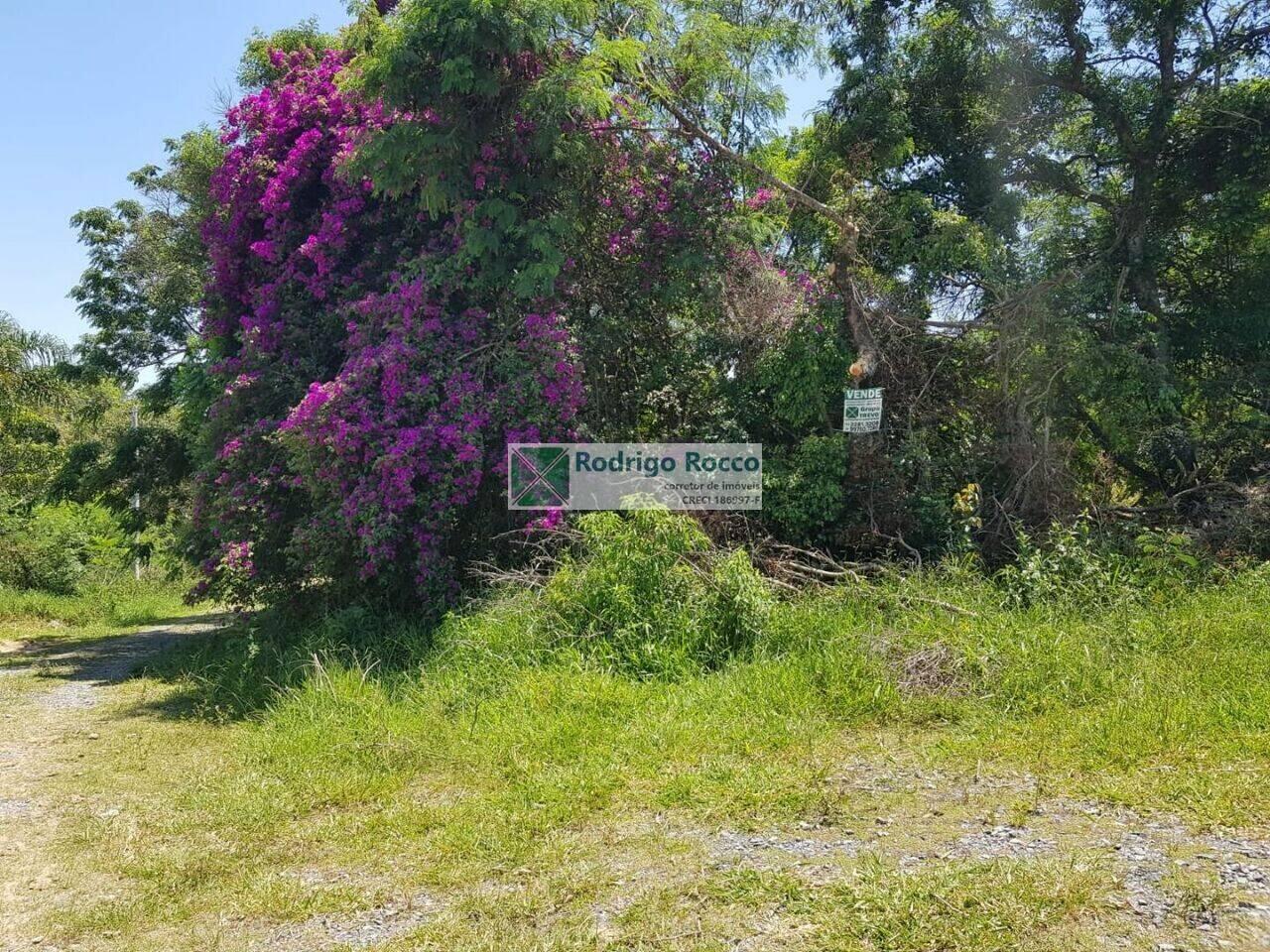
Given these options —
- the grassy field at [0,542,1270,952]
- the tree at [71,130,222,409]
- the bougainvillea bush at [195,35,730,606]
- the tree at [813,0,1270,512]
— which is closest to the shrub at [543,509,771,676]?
the grassy field at [0,542,1270,952]

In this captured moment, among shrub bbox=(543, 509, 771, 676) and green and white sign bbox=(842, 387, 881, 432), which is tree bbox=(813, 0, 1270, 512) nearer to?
green and white sign bbox=(842, 387, 881, 432)

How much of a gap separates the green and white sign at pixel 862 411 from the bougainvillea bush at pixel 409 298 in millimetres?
1825

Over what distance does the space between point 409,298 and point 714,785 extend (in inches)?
204

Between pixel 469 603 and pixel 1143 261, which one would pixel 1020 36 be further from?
pixel 469 603

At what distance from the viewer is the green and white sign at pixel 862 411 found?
7.87 meters

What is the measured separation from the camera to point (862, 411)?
7902mm

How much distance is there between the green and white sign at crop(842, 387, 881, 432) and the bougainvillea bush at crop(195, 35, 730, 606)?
5.99ft

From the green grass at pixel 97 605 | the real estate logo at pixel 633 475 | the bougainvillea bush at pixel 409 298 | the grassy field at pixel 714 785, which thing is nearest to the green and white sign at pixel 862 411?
the real estate logo at pixel 633 475

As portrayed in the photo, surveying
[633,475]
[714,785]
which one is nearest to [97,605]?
[633,475]

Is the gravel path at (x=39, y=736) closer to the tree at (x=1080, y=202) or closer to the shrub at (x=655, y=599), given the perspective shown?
the shrub at (x=655, y=599)

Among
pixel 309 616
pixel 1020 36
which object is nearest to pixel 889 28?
pixel 1020 36

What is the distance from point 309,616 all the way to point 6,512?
37.1ft

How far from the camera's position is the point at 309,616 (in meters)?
8.84

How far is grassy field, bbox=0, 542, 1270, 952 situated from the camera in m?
3.23
